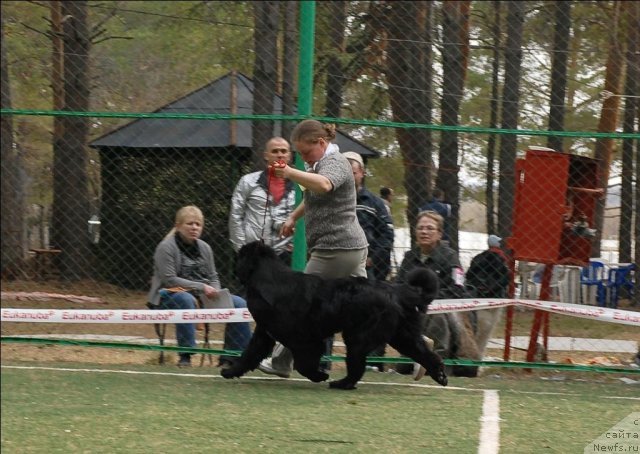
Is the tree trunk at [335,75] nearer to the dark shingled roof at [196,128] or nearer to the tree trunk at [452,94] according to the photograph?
the tree trunk at [452,94]

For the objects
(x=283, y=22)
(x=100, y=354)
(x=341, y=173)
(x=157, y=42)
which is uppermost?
(x=157, y=42)

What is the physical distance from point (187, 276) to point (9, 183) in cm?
880

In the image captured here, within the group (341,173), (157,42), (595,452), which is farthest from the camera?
(157,42)

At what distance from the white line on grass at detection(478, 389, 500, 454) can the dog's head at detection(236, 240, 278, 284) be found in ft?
5.38

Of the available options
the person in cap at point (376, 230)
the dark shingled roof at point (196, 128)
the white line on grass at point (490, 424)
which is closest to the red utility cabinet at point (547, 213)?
the person in cap at point (376, 230)

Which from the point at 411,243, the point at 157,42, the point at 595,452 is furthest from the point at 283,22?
the point at 157,42

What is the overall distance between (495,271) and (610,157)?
137 inches

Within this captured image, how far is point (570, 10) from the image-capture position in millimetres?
12672

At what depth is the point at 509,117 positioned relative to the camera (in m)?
9.57

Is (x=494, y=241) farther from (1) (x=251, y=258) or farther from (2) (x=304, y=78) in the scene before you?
(1) (x=251, y=258)

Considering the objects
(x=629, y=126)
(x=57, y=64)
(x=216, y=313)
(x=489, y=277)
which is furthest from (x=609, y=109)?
(x=57, y=64)

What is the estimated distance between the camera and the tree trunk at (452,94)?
9.71m

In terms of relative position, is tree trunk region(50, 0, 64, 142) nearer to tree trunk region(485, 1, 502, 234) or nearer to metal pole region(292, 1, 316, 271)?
metal pole region(292, 1, 316, 271)

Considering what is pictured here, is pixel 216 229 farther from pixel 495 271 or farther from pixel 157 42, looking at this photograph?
pixel 157 42
